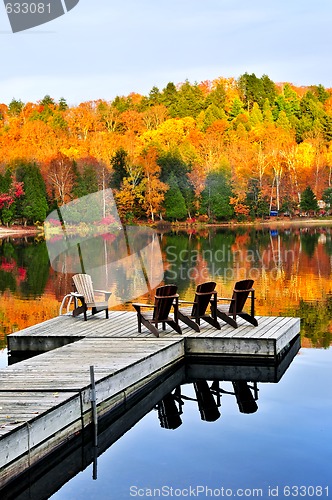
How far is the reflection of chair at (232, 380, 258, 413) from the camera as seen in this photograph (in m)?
10.5

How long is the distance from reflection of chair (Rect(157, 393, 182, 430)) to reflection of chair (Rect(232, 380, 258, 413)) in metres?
0.85

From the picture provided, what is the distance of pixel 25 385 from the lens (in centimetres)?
931

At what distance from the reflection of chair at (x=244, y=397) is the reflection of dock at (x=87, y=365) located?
372 mm

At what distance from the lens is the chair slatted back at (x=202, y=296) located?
12688 millimetres

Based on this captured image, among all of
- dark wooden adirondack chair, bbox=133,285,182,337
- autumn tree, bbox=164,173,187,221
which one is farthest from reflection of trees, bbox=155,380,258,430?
autumn tree, bbox=164,173,187,221

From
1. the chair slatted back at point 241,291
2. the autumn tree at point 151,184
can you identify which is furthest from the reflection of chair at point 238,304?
the autumn tree at point 151,184

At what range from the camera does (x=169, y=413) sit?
10375 mm

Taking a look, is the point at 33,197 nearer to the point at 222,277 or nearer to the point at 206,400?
the point at 222,277

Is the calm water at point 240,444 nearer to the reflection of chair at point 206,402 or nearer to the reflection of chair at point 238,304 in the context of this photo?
the reflection of chair at point 206,402

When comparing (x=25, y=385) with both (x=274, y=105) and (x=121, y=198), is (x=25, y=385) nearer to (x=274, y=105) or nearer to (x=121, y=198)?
(x=121, y=198)

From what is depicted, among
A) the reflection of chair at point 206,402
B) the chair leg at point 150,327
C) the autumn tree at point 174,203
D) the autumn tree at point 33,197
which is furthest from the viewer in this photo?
the autumn tree at point 174,203

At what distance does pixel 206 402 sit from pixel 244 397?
584mm

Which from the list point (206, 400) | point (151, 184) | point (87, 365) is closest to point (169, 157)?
point (151, 184)

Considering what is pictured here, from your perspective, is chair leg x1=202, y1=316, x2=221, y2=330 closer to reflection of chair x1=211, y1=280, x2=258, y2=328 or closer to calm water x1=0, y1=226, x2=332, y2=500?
reflection of chair x1=211, y1=280, x2=258, y2=328
